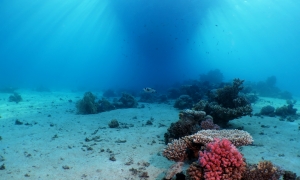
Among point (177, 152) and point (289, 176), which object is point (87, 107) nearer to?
point (177, 152)

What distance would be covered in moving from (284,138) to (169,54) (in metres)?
54.9

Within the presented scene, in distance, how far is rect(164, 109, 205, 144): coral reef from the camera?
26.8 ft

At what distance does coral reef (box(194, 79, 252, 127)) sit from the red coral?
6.62 meters

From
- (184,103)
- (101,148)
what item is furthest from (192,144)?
(184,103)

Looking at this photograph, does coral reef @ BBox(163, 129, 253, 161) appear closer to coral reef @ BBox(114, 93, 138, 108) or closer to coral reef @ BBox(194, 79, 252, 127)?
coral reef @ BBox(194, 79, 252, 127)

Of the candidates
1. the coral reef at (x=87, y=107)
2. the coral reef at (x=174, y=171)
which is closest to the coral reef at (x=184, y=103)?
the coral reef at (x=87, y=107)

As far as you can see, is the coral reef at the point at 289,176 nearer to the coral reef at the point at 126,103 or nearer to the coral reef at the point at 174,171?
the coral reef at the point at 174,171

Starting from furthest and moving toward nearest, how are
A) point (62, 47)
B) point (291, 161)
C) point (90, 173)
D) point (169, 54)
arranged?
point (62, 47)
point (169, 54)
point (291, 161)
point (90, 173)

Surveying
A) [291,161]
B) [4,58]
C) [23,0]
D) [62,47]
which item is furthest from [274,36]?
[4,58]

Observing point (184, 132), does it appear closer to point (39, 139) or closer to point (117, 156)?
point (117, 156)

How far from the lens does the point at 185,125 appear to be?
26.9 ft

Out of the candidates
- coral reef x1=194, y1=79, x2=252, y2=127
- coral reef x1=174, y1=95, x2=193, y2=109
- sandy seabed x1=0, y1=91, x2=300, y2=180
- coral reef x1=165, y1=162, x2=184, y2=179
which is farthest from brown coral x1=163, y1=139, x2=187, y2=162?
coral reef x1=174, y1=95, x2=193, y2=109

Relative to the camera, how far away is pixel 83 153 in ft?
26.8

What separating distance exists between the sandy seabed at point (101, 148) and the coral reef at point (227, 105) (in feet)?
4.08
